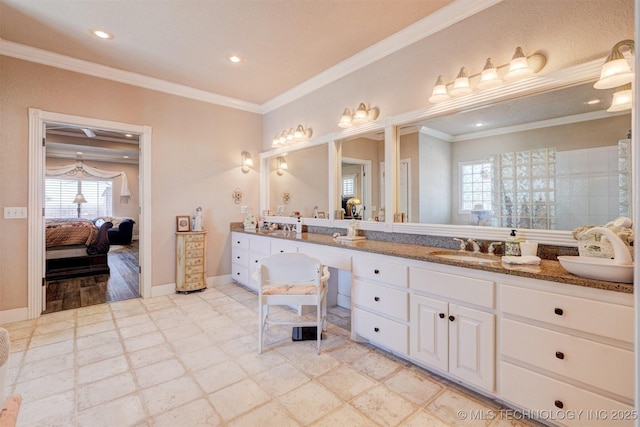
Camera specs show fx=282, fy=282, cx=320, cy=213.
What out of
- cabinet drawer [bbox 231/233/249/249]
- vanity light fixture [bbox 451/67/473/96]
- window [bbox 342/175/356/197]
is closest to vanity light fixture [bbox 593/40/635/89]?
vanity light fixture [bbox 451/67/473/96]

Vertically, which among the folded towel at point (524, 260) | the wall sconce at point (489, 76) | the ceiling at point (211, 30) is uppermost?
the ceiling at point (211, 30)

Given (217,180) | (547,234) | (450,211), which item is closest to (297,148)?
(217,180)

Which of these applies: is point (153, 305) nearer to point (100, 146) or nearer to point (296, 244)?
point (296, 244)

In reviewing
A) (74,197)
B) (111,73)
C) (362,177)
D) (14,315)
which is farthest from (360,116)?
(74,197)

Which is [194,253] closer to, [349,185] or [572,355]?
[349,185]

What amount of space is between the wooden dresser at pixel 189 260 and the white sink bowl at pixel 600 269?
390 centimetres

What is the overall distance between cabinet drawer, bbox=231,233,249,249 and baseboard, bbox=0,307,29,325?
2.35 m

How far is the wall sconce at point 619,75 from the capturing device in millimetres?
1538

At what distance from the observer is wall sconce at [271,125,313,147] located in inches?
152

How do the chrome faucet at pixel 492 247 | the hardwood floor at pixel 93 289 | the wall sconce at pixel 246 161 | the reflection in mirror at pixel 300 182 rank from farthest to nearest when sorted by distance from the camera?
1. the wall sconce at pixel 246 161
2. the reflection in mirror at pixel 300 182
3. the hardwood floor at pixel 93 289
4. the chrome faucet at pixel 492 247

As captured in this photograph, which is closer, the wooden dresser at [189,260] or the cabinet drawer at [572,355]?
the cabinet drawer at [572,355]

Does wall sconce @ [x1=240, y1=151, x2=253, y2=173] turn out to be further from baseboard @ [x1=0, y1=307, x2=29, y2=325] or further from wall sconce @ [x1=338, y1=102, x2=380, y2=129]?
baseboard @ [x1=0, y1=307, x2=29, y2=325]

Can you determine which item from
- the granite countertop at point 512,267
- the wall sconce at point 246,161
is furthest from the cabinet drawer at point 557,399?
the wall sconce at point 246,161

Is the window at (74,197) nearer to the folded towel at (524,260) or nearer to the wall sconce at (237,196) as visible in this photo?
the wall sconce at (237,196)
